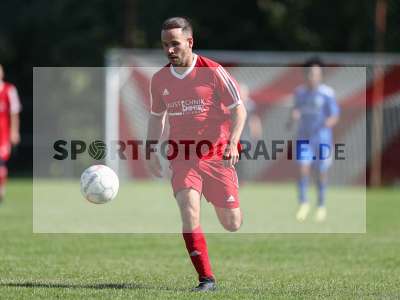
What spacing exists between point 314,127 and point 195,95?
732 cm

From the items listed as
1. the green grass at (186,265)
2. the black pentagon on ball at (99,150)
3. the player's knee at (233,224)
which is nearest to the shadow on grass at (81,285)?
the green grass at (186,265)

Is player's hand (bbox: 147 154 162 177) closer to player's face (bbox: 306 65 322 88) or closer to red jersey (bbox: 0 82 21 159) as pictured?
A: player's face (bbox: 306 65 322 88)

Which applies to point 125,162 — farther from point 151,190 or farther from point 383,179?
point 383,179

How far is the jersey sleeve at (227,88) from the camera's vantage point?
273 inches

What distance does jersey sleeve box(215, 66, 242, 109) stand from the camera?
6934 millimetres

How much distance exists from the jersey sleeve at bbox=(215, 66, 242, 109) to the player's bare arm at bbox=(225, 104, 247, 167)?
0.16 feet

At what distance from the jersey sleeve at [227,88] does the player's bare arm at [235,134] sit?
0.16 ft

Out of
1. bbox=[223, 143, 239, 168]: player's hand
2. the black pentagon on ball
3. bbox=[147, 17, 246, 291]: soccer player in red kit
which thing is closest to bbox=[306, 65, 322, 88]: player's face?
bbox=[147, 17, 246, 291]: soccer player in red kit

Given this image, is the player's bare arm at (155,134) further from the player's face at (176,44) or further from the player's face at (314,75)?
the player's face at (314,75)

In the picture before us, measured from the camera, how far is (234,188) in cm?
695

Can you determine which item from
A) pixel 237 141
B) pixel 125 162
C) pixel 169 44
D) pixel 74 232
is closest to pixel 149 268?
pixel 237 141

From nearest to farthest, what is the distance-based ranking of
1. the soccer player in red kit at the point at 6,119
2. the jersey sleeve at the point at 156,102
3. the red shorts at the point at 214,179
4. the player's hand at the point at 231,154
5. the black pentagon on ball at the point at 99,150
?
the player's hand at the point at 231,154, the red shorts at the point at 214,179, the jersey sleeve at the point at 156,102, the soccer player in red kit at the point at 6,119, the black pentagon on ball at the point at 99,150

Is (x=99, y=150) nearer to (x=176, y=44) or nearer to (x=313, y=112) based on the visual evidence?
(x=313, y=112)

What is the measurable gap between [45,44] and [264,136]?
9920mm
